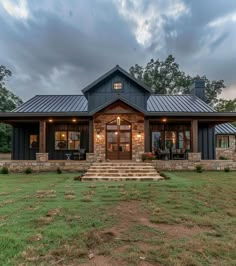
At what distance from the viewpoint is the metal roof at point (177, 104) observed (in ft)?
48.1

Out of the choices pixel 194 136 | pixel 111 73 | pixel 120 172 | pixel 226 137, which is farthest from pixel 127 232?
pixel 226 137

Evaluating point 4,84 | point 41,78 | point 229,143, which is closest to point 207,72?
point 229,143

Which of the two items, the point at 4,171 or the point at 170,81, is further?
the point at 170,81

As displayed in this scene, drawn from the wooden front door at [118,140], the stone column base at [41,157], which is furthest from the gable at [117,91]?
the stone column base at [41,157]

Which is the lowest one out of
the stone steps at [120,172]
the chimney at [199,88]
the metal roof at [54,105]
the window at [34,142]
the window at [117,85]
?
the stone steps at [120,172]

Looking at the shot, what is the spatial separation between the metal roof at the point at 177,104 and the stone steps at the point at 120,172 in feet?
16.1

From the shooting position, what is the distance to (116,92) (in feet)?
46.5

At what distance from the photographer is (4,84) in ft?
A: 106

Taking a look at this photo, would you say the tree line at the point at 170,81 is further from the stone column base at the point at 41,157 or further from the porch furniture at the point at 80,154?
the stone column base at the point at 41,157

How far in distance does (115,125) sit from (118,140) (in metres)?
0.97

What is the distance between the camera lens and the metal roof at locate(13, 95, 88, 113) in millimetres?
14594

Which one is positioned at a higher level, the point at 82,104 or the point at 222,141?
the point at 82,104

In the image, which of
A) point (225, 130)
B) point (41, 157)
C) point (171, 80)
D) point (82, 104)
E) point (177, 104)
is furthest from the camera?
point (171, 80)

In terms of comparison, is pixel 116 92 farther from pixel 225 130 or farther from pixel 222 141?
pixel 222 141
